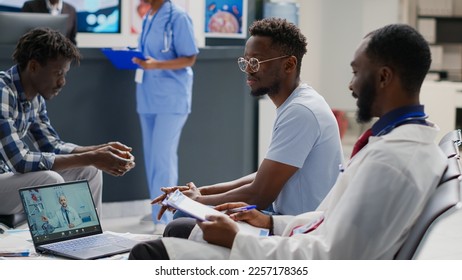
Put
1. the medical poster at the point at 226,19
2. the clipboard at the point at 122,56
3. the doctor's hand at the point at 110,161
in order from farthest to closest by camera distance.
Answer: the medical poster at the point at 226,19, the clipboard at the point at 122,56, the doctor's hand at the point at 110,161

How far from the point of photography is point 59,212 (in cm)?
236

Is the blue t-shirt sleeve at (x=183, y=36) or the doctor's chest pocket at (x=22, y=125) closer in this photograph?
the doctor's chest pocket at (x=22, y=125)

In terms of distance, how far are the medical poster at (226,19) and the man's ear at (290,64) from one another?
320cm

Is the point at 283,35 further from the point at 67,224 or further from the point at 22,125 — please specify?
the point at 22,125

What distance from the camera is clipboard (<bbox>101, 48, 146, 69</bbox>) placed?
433cm

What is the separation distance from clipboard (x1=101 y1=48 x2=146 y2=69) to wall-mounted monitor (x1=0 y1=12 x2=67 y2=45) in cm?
32

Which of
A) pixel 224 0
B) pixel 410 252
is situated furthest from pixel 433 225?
pixel 224 0

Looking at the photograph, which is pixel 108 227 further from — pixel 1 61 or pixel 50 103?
pixel 1 61

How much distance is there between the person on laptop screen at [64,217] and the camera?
233cm

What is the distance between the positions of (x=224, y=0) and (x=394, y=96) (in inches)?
171

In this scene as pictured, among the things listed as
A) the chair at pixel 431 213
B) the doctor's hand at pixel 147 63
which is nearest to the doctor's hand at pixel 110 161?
the doctor's hand at pixel 147 63

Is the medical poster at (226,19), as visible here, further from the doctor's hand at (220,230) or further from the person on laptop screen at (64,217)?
the doctor's hand at (220,230)

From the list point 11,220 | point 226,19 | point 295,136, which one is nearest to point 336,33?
point 226,19

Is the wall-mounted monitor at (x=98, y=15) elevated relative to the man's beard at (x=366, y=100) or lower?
elevated
